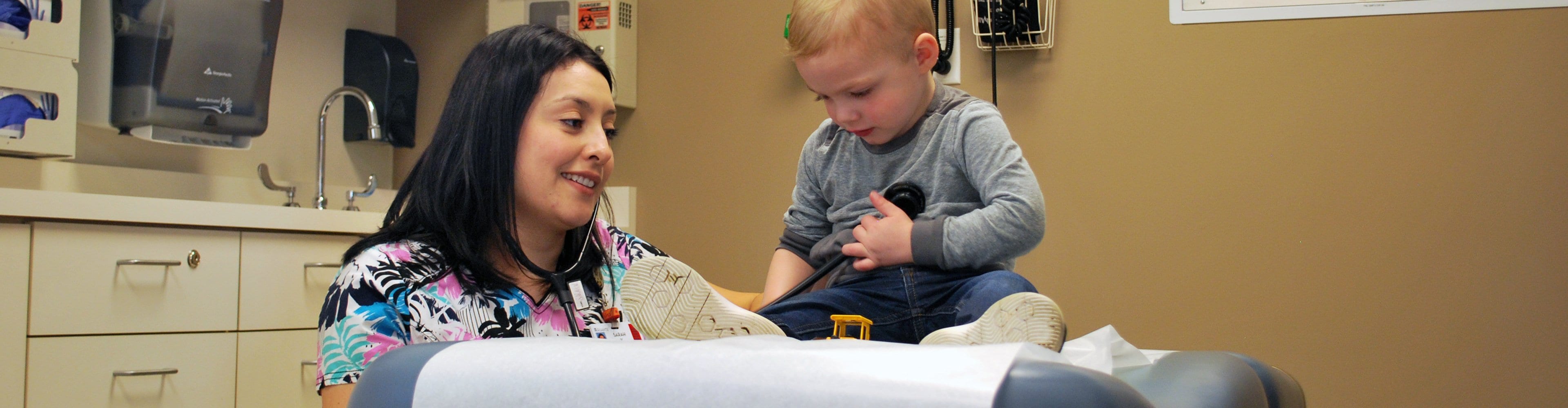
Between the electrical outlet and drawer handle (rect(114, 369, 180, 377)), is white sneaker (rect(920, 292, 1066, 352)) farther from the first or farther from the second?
the electrical outlet

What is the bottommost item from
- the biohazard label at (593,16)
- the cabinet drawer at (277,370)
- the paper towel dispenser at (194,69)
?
the cabinet drawer at (277,370)

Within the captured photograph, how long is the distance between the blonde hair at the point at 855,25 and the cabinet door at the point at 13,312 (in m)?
1.16

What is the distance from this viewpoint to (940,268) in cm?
92

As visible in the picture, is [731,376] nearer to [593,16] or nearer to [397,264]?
[397,264]

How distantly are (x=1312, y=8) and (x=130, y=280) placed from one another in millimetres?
2126

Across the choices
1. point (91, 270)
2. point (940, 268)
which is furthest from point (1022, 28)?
point (91, 270)

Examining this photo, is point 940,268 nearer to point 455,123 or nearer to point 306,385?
point 455,123

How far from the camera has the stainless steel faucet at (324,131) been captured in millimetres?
2227

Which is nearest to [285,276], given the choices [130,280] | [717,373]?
[130,280]

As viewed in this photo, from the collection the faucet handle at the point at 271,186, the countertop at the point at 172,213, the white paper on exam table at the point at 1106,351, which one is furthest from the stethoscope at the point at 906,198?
the faucet handle at the point at 271,186

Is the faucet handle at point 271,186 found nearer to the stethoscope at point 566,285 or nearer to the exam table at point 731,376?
the stethoscope at point 566,285

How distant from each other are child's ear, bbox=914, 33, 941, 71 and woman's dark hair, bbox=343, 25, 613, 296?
14.3 inches

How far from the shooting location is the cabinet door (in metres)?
1.41

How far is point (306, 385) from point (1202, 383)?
5.77 ft
